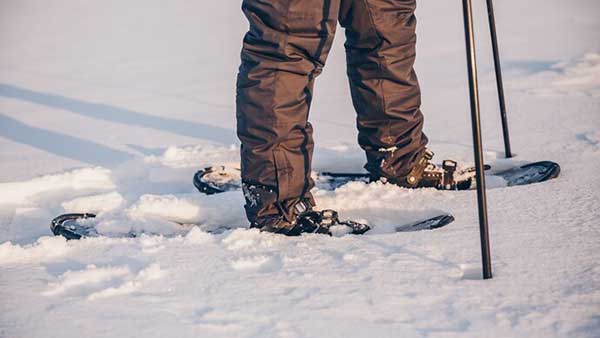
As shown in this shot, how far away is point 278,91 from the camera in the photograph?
2.23 m

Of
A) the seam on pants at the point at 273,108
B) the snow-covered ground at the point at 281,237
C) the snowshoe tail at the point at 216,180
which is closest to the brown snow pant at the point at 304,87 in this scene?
the seam on pants at the point at 273,108

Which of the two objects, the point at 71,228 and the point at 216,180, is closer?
the point at 71,228

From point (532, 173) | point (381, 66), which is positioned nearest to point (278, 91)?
point (381, 66)

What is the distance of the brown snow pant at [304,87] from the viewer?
86.5 inches

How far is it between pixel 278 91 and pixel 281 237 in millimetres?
447

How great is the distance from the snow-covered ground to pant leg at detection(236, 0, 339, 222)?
18 centimetres

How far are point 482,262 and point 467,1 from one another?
652 millimetres

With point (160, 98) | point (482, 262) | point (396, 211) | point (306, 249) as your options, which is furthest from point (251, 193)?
point (160, 98)

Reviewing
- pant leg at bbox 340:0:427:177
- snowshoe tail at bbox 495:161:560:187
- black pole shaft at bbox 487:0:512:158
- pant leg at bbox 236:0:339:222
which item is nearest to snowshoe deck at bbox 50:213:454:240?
pant leg at bbox 236:0:339:222

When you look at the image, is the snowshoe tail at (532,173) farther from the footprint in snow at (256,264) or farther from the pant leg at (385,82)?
the footprint in snow at (256,264)

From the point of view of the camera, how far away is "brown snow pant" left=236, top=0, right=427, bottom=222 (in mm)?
2197

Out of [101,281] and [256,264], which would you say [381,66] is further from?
[101,281]

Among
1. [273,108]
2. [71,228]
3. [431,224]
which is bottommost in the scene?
[431,224]

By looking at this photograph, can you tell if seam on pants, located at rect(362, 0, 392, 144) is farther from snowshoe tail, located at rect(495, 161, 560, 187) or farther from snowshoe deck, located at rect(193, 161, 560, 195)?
snowshoe tail, located at rect(495, 161, 560, 187)
